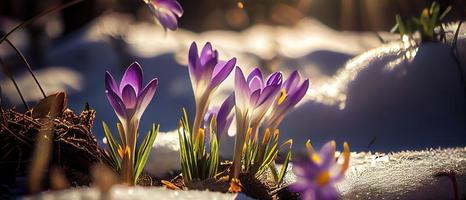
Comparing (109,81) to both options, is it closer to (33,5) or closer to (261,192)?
(261,192)

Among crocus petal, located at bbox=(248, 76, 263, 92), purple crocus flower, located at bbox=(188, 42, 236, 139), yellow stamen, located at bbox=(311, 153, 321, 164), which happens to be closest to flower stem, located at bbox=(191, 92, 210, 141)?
purple crocus flower, located at bbox=(188, 42, 236, 139)

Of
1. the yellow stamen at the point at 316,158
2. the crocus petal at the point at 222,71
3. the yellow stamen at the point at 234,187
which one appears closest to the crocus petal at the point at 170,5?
the crocus petal at the point at 222,71

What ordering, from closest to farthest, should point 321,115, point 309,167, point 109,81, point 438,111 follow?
point 309,167 → point 109,81 → point 438,111 → point 321,115

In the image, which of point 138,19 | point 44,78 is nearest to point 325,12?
point 138,19

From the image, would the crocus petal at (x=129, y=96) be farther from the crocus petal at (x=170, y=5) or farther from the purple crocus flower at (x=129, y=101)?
the crocus petal at (x=170, y=5)

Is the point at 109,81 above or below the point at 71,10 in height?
below
